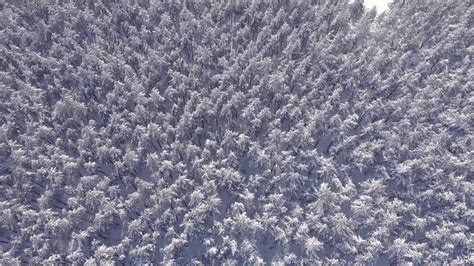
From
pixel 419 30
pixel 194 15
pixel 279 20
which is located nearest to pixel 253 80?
pixel 279 20

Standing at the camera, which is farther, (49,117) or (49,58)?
(49,58)

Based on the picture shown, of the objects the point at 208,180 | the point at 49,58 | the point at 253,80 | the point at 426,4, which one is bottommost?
the point at 208,180

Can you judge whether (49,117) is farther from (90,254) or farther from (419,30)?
(419,30)

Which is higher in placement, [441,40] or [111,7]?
[441,40]

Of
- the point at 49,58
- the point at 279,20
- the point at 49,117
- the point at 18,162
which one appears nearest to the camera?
the point at 18,162

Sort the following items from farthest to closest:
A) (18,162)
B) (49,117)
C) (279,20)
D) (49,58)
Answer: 1. (279,20)
2. (49,58)
3. (49,117)
4. (18,162)

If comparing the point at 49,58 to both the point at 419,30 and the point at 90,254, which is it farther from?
the point at 419,30

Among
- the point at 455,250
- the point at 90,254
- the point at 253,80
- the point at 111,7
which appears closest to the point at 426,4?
the point at 253,80
